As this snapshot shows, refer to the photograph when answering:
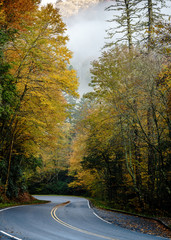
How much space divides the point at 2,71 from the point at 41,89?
3012 millimetres

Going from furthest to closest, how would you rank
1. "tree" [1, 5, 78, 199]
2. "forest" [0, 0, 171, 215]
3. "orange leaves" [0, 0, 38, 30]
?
"tree" [1, 5, 78, 199] < "forest" [0, 0, 171, 215] < "orange leaves" [0, 0, 38, 30]

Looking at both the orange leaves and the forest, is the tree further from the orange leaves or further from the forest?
the orange leaves

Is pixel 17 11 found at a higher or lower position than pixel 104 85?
higher

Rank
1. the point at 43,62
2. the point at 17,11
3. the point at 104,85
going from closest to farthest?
1. the point at 17,11
2. the point at 43,62
3. the point at 104,85

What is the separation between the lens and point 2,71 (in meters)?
9.34

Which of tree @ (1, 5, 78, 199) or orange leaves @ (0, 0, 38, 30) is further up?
orange leaves @ (0, 0, 38, 30)

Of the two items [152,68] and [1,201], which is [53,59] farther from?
[1,201]

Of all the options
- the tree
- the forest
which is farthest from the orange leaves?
the tree

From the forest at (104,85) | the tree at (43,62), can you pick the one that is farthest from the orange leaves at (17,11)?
the tree at (43,62)

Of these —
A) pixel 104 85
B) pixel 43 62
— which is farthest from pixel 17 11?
pixel 104 85

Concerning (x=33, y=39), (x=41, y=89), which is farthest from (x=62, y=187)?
(x=33, y=39)

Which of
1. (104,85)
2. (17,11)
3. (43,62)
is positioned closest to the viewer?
(17,11)

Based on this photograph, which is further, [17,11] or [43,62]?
[43,62]

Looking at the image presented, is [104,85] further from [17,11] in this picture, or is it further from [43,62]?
[17,11]
